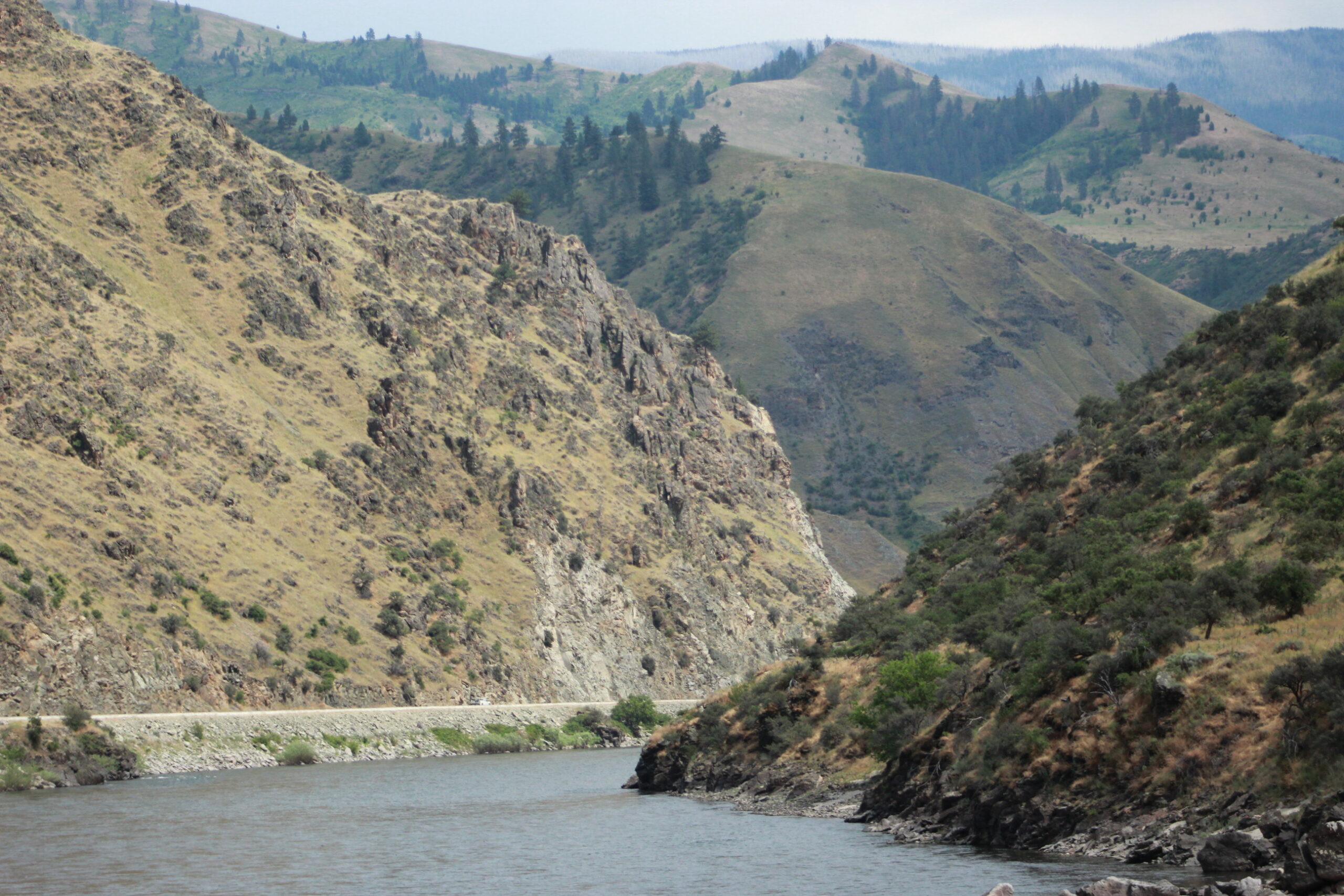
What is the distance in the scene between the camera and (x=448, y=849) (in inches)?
2432

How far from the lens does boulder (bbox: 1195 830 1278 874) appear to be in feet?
126

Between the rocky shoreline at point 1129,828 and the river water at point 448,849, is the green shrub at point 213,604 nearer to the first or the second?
the river water at point 448,849

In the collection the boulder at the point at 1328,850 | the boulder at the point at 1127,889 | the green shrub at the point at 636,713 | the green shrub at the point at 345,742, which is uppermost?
the boulder at the point at 1328,850

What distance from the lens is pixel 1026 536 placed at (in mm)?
81875

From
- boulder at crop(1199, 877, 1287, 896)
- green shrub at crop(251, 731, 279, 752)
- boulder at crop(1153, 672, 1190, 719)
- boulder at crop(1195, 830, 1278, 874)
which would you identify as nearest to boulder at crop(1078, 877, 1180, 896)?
boulder at crop(1199, 877, 1287, 896)

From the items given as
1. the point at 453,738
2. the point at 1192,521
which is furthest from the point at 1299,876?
the point at 453,738

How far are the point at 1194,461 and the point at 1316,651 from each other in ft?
85.6

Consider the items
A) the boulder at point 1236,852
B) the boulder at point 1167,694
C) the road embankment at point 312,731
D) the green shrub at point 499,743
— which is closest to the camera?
the boulder at point 1236,852

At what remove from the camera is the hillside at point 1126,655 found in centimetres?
4453

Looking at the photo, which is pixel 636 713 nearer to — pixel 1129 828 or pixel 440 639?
pixel 440 639

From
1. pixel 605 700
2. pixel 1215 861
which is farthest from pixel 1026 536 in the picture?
pixel 605 700

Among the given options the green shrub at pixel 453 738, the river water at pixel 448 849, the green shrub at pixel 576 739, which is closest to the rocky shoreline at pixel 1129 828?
the river water at pixel 448 849

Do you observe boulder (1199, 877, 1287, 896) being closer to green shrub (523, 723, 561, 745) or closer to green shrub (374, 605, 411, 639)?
green shrub (523, 723, 561, 745)

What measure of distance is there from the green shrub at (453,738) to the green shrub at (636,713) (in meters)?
22.2
